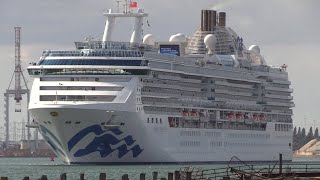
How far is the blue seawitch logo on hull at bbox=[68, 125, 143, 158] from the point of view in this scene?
136 metres

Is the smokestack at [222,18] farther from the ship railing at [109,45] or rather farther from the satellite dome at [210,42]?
the ship railing at [109,45]

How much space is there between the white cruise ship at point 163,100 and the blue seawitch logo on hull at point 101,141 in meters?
0.09

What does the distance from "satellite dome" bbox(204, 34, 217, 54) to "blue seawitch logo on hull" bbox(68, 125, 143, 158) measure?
32.2m

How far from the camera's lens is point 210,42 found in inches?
6718

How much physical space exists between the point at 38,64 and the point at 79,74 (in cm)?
583

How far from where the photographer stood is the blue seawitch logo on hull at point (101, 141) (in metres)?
136

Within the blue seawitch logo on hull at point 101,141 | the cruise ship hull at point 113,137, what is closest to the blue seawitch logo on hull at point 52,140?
the cruise ship hull at point 113,137

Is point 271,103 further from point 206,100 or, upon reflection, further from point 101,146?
point 101,146

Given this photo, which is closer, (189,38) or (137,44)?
(137,44)

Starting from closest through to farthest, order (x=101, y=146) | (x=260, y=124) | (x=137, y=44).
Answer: (x=101, y=146)
(x=137, y=44)
(x=260, y=124)

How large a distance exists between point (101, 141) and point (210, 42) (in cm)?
3646

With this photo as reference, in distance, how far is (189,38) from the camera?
177750 millimetres

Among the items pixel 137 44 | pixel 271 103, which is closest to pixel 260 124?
pixel 271 103

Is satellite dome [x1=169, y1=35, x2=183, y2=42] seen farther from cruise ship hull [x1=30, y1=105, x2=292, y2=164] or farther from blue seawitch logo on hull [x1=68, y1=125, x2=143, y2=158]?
blue seawitch logo on hull [x1=68, y1=125, x2=143, y2=158]
